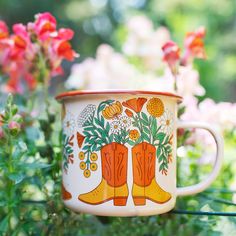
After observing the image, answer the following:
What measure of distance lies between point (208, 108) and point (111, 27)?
19.1 ft

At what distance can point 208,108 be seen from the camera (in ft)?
2.75

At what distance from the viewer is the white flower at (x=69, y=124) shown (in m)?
0.60

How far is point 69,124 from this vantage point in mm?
607

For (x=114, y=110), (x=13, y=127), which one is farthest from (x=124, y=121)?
(x=13, y=127)

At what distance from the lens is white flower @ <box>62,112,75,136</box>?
0.60 m

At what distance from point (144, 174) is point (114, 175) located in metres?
0.04

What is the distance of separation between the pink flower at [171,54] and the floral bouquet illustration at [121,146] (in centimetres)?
17

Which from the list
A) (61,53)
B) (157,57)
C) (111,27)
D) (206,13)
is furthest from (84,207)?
(111,27)

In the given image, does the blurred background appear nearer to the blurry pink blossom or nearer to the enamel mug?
the blurry pink blossom

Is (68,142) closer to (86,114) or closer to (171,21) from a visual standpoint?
(86,114)

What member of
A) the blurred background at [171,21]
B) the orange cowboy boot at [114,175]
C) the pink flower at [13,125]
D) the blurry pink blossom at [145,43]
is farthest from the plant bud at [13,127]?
the blurred background at [171,21]

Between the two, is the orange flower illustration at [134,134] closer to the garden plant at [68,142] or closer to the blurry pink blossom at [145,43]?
the garden plant at [68,142]

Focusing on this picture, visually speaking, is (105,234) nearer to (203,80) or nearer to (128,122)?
Answer: (128,122)

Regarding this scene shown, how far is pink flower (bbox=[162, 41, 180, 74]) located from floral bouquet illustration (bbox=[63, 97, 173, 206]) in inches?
6.7
